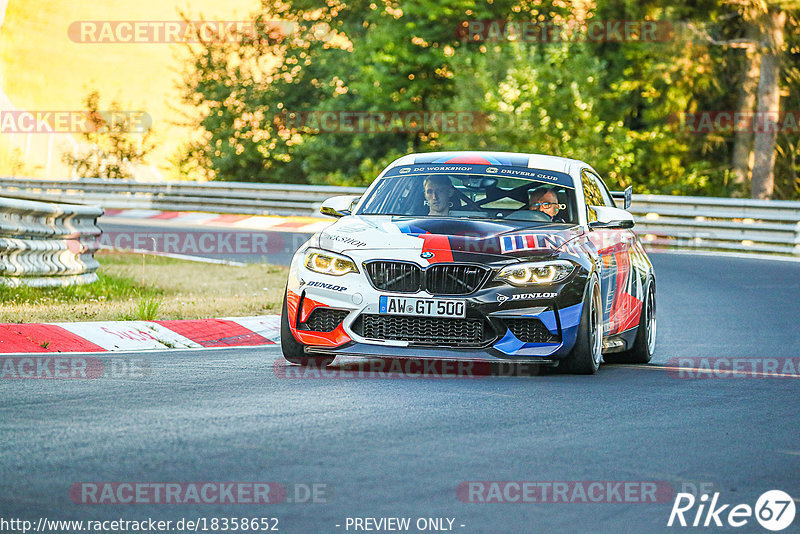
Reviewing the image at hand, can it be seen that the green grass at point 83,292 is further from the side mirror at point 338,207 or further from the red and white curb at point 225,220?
the red and white curb at point 225,220

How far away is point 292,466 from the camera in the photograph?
19.0 feet

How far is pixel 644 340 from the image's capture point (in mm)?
10797

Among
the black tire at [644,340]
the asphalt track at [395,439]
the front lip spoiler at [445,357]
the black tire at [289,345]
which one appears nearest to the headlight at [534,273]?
the front lip spoiler at [445,357]

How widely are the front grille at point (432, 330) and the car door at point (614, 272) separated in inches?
49.0

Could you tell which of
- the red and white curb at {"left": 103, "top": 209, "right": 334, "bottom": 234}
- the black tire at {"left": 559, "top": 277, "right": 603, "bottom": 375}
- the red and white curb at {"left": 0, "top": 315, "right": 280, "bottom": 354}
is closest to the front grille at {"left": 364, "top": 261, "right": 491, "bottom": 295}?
the black tire at {"left": 559, "top": 277, "right": 603, "bottom": 375}

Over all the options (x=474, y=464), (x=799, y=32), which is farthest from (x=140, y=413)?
(x=799, y=32)

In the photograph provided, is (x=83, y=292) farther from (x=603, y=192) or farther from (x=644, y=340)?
(x=644, y=340)

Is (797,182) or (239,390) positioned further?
(797,182)

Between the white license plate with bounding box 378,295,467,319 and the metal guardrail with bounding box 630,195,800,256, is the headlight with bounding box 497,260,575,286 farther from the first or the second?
the metal guardrail with bounding box 630,195,800,256

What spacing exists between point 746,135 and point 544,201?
25849mm

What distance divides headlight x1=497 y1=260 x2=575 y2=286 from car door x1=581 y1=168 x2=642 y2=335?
28.7 inches

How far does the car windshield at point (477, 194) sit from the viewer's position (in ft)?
32.7

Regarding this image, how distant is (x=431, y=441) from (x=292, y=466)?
3.09ft

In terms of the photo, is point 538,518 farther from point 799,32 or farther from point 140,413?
point 799,32
